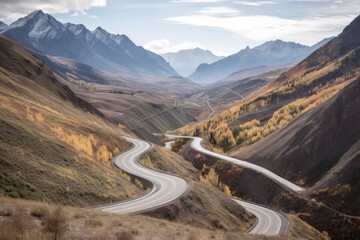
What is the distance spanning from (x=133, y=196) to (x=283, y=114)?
336 ft

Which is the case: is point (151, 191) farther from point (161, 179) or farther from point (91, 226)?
point (91, 226)

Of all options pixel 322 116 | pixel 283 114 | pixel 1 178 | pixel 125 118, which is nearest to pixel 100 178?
pixel 1 178

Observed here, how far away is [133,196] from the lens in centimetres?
4691

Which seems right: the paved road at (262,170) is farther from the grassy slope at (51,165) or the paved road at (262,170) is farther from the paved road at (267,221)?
the grassy slope at (51,165)

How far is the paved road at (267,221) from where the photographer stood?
53.6 metres

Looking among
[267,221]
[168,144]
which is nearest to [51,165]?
[267,221]

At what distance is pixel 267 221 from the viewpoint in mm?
58781

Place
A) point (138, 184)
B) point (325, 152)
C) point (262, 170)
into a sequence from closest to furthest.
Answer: point (138, 184)
point (325, 152)
point (262, 170)

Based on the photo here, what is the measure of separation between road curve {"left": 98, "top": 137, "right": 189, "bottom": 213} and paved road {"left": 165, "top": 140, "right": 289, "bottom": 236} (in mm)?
11887

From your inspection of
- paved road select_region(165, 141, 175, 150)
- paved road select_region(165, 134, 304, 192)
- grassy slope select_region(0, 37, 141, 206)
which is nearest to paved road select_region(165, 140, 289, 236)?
paved road select_region(165, 134, 304, 192)

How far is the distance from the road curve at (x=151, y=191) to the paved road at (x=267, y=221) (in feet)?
39.0

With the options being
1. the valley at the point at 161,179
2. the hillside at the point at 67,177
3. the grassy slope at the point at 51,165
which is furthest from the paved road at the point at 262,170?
the grassy slope at the point at 51,165

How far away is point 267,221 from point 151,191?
63.0ft

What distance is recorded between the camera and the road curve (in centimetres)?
4066
